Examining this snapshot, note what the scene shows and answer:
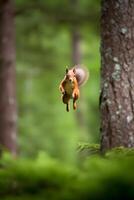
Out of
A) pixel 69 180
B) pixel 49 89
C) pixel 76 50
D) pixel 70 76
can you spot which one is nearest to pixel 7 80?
pixel 70 76

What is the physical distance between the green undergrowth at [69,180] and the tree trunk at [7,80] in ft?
25.7

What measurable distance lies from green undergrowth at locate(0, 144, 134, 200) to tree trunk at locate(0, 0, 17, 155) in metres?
7.82

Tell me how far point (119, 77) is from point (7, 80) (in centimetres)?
679

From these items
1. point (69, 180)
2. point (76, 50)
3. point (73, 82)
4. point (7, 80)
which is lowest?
point (69, 180)

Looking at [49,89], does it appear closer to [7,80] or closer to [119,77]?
[7,80]

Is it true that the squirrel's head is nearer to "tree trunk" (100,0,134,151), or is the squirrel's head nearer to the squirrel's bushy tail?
the squirrel's bushy tail

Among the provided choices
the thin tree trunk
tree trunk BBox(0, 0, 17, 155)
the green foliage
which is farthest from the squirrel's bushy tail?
the thin tree trunk

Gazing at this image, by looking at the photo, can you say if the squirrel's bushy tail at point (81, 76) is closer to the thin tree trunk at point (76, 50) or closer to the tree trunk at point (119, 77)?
the tree trunk at point (119, 77)

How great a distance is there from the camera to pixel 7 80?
1130cm

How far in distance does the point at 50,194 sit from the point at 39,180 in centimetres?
38

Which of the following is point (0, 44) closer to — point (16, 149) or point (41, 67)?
point (16, 149)

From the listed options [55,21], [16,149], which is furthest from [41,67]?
[16,149]

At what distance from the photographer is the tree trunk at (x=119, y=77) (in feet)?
15.2

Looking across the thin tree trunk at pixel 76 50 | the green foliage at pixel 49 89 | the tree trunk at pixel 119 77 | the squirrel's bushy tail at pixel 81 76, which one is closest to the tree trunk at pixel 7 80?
the green foliage at pixel 49 89
